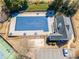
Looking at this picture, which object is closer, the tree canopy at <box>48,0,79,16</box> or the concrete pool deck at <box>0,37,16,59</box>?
the concrete pool deck at <box>0,37,16,59</box>

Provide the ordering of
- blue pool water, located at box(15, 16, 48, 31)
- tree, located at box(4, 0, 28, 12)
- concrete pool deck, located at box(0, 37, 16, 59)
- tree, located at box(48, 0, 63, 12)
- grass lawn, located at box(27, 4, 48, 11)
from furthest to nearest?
grass lawn, located at box(27, 4, 48, 11) < tree, located at box(48, 0, 63, 12) < tree, located at box(4, 0, 28, 12) < blue pool water, located at box(15, 16, 48, 31) < concrete pool deck, located at box(0, 37, 16, 59)

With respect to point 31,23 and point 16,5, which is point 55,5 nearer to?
point 31,23

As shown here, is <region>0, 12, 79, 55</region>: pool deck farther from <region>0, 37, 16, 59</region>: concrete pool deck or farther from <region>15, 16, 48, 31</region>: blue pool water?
<region>0, 37, 16, 59</region>: concrete pool deck

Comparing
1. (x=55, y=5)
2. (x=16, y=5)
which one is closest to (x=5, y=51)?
(x=16, y=5)

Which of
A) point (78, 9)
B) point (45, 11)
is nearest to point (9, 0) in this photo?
point (45, 11)

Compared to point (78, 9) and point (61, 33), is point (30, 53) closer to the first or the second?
point (61, 33)

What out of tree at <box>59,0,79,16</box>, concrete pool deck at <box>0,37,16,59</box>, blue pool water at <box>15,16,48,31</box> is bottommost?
concrete pool deck at <box>0,37,16,59</box>

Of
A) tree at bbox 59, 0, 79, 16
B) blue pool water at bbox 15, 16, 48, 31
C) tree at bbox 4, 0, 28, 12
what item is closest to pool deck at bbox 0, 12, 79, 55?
blue pool water at bbox 15, 16, 48, 31
